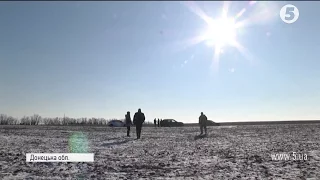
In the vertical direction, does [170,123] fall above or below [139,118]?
below

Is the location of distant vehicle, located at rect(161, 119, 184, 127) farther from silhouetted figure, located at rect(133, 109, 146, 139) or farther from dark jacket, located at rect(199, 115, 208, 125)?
silhouetted figure, located at rect(133, 109, 146, 139)

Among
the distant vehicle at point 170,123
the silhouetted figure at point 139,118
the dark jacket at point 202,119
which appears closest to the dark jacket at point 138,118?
the silhouetted figure at point 139,118

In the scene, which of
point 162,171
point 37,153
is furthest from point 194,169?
point 37,153

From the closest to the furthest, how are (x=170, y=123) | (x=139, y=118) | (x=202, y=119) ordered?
(x=139, y=118) → (x=202, y=119) → (x=170, y=123)

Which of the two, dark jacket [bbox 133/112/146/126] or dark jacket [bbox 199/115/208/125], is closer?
dark jacket [bbox 133/112/146/126]

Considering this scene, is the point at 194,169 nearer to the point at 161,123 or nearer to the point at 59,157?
the point at 59,157

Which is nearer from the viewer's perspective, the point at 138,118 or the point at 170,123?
the point at 138,118

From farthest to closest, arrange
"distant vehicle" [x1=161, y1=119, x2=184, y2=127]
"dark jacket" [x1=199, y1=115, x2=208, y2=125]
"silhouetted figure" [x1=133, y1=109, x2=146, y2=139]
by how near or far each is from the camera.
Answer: "distant vehicle" [x1=161, y1=119, x2=184, y2=127] → "dark jacket" [x1=199, y1=115, x2=208, y2=125] → "silhouetted figure" [x1=133, y1=109, x2=146, y2=139]

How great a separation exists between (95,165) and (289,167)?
6265 millimetres

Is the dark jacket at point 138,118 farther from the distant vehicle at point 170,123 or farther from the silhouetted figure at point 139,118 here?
the distant vehicle at point 170,123

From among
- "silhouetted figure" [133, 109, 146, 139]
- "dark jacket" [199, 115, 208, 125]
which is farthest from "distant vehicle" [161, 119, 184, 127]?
"silhouetted figure" [133, 109, 146, 139]

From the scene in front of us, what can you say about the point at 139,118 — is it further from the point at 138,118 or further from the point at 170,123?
the point at 170,123

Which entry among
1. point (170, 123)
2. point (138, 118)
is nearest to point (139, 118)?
point (138, 118)

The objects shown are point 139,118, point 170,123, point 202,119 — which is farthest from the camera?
point 170,123
